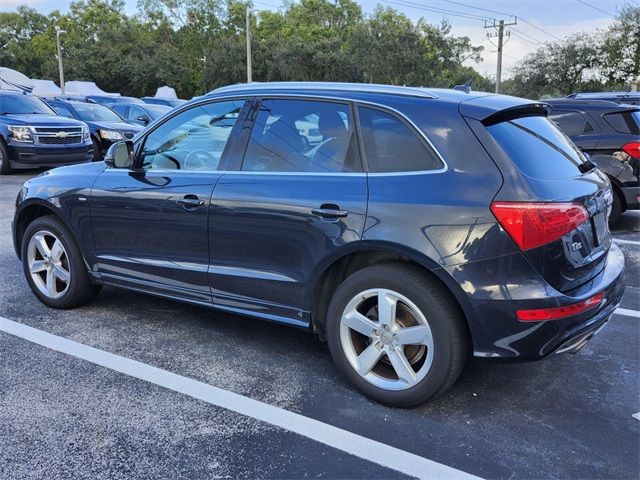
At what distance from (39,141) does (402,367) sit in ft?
37.1

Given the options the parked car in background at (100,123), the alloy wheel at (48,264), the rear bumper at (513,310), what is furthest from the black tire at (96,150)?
the rear bumper at (513,310)

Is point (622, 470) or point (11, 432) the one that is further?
point (11, 432)

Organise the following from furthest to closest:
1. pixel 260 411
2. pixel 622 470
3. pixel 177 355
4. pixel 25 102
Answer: pixel 25 102, pixel 177 355, pixel 260 411, pixel 622 470

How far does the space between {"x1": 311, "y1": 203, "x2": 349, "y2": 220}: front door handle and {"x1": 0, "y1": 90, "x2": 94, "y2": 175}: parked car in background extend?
1068 cm

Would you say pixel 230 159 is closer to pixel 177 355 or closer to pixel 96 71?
pixel 177 355

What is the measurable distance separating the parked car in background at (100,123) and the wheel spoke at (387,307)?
1187cm

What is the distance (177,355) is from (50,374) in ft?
2.49

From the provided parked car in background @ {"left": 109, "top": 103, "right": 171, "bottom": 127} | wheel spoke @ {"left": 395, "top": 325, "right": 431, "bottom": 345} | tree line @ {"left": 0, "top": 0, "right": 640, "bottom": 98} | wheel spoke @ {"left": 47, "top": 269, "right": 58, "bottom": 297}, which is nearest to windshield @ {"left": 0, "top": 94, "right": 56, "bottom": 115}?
parked car in background @ {"left": 109, "top": 103, "right": 171, "bottom": 127}

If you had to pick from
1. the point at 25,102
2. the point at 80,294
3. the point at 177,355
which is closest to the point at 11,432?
the point at 177,355

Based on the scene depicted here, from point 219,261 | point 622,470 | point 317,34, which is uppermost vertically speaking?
point 317,34

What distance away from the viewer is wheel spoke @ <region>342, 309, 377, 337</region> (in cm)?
314

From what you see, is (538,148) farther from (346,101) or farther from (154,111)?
(154,111)

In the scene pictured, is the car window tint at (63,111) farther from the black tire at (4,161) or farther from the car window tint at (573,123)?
the car window tint at (573,123)

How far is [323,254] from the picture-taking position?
3.21 meters
